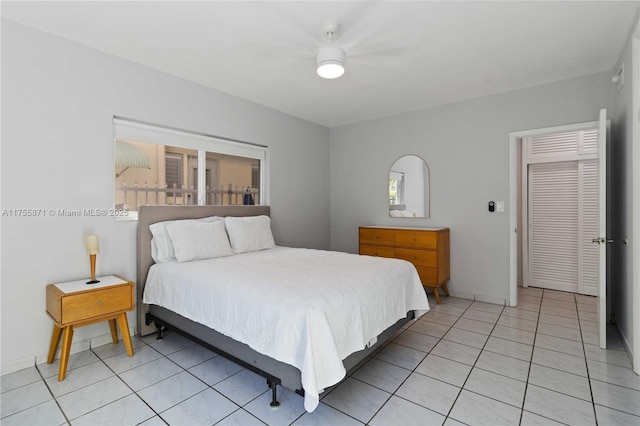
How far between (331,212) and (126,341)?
362 cm

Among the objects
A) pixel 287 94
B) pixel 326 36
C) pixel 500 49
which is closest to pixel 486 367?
pixel 500 49

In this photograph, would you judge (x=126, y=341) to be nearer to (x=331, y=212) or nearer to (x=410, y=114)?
(x=331, y=212)

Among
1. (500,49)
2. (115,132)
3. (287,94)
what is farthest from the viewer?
(287,94)

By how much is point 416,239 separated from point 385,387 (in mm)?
2232

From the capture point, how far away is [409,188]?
4.68m

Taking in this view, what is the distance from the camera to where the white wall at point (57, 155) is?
239cm

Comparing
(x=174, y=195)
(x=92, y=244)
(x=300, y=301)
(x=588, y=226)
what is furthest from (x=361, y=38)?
(x=588, y=226)

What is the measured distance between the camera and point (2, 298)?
235 cm

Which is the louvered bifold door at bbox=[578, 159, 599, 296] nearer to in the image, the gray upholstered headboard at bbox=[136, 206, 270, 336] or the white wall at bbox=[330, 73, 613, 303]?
the white wall at bbox=[330, 73, 613, 303]

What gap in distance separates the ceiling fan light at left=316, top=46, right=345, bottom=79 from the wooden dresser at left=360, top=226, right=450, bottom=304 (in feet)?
7.54

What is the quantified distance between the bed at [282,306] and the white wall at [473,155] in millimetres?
1732

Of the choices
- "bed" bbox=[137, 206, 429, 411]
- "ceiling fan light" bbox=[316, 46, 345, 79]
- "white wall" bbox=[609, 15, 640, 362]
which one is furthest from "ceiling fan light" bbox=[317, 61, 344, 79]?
"white wall" bbox=[609, 15, 640, 362]

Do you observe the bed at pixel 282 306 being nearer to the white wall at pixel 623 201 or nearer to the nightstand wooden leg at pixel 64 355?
the nightstand wooden leg at pixel 64 355

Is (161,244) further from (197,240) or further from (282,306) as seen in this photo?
(282,306)
